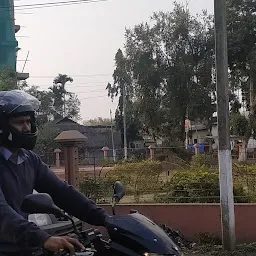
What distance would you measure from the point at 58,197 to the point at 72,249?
762 mm

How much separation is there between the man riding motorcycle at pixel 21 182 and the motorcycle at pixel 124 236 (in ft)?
0.36

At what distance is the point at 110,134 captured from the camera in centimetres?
5391

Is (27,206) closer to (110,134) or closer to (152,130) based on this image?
(152,130)

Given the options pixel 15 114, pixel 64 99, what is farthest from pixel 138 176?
pixel 64 99

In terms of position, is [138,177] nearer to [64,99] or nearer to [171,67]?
[171,67]

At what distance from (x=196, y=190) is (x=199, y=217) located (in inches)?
35.3

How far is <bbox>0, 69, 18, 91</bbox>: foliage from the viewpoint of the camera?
73.4ft

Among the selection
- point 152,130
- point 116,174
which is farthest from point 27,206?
point 152,130

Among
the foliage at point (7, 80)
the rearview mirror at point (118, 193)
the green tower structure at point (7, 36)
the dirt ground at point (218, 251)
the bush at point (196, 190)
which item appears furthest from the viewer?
the green tower structure at point (7, 36)

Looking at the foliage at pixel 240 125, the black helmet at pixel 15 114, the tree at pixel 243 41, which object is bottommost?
the black helmet at pixel 15 114

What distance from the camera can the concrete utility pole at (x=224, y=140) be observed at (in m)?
7.70

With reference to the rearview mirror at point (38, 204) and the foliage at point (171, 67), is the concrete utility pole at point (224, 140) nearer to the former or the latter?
the rearview mirror at point (38, 204)

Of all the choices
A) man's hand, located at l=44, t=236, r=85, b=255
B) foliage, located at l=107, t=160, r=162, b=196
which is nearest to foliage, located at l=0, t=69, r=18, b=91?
foliage, located at l=107, t=160, r=162, b=196

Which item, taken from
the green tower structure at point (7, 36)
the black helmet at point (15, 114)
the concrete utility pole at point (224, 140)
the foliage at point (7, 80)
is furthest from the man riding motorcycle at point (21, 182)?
the green tower structure at point (7, 36)
